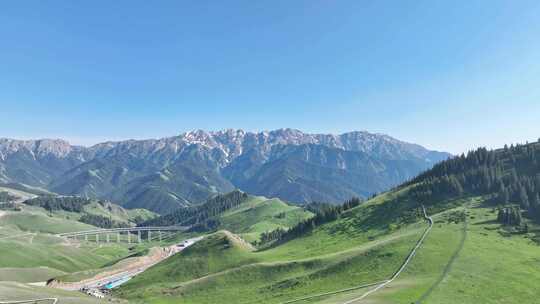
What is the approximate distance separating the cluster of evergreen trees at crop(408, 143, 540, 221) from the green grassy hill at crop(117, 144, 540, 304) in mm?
513

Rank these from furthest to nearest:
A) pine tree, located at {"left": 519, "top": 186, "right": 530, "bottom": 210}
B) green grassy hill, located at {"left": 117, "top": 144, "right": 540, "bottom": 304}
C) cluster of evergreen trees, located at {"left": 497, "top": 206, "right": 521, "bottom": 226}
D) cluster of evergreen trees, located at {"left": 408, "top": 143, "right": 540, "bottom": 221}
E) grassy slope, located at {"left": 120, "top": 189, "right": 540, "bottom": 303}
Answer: cluster of evergreen trees, located at {"left": 408, "top": 143, "right": 540, "bottom": 221} < pine tree, located at {"left": 519, "top": 186, "right": 530, "bottom": 210} < cluster of evergreen trees, located at {"left": 497, "top": 206, "right": 521, "bottom": 226} < green grassy hill, located at {"left": 117, "top": 144, "right": 540, "bottom": 304} < grassy slope, located at {"left": 120, "top": 189, "right": 540, "bottom": 303}

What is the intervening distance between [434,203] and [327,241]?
4729 centimetres

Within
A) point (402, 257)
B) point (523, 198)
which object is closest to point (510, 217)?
point (523, 198)

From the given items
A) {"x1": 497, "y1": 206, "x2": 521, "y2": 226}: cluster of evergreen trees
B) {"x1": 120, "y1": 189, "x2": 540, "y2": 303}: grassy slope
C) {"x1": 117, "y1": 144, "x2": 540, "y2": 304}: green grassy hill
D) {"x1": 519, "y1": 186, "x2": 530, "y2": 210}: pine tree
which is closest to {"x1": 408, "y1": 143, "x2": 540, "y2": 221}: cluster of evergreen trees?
{"x1": 519, "y1": 186, "x2": 530, "y2": 210}: pine tree

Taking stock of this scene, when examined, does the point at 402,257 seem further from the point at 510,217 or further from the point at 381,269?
the point at 510,217

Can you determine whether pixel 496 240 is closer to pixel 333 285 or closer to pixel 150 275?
pixel 333 285

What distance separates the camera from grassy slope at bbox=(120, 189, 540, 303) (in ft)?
246

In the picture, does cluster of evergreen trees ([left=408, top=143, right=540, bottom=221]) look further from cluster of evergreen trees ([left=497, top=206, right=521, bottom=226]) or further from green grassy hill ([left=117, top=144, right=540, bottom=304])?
cluster of evergreen trees ([left=497, top=206, right=521, bottom=226])

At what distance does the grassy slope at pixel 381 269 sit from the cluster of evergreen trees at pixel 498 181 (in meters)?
10.3

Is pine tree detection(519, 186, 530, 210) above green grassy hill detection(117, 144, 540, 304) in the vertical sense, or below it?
above

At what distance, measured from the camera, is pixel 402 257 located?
317ft

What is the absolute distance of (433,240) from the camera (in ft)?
352

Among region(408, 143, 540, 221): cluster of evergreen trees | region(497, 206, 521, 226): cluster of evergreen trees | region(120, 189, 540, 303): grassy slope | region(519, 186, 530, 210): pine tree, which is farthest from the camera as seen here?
region(408, 143, 540, 221): cluster of evergreen trees

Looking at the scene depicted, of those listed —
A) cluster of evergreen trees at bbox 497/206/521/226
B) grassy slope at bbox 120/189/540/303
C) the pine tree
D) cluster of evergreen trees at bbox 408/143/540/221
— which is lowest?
grassy slope at bbox 120/189/540/303
